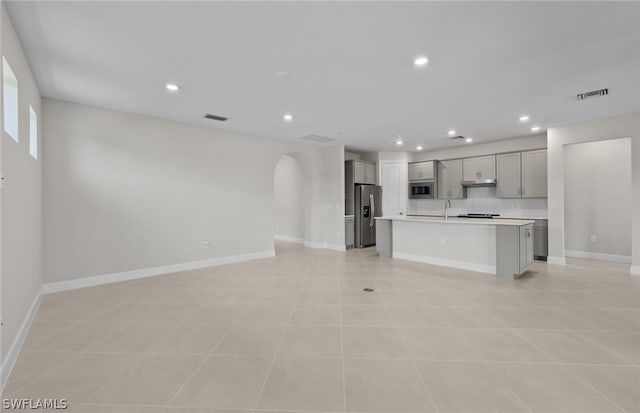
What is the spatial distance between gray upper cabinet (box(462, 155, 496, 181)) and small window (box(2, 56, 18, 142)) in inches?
323

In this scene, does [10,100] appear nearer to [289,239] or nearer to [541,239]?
[289,239]

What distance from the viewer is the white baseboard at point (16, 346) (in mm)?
1973

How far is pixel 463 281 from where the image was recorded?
4.42 meters

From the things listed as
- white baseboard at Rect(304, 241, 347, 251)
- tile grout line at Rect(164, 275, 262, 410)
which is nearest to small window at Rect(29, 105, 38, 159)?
tile grout line at Rect(164, 275, 262, 410)

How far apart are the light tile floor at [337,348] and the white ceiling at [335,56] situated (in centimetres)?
274

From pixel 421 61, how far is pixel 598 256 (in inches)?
254

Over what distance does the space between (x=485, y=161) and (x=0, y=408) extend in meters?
8.48

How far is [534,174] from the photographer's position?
21.0ft

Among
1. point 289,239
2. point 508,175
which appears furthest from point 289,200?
point 508,175

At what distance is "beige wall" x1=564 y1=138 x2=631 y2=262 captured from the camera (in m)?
5.91

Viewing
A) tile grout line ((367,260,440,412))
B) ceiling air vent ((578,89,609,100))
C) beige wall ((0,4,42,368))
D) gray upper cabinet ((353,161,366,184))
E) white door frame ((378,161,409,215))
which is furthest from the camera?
white door frame ((378,161,409,215))

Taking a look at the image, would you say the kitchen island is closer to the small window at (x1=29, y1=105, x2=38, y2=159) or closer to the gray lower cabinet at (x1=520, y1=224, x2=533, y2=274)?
the gray lower cabinet at (x1=520, y1=224, x2=533, y2=274)

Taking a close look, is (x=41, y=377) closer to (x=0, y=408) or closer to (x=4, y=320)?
(x=0, y=408)

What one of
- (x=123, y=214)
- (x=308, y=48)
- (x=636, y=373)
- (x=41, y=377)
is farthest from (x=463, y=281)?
(x=123, y=214)
